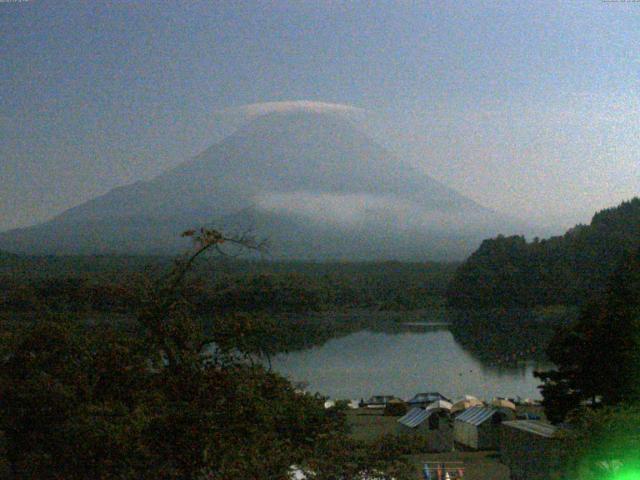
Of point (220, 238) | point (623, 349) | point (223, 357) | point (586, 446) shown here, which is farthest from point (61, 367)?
point (623, 349)

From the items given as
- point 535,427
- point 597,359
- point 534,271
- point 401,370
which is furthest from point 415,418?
point 534,271

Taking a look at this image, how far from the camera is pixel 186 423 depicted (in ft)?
9.13

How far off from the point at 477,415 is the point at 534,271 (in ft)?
120

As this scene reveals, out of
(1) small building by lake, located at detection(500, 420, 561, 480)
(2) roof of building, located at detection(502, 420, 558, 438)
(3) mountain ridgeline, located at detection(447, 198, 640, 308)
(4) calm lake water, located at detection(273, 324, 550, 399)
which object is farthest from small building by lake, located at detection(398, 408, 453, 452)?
(3) mountain ridgeline, located at detection(447, 198, 640, 308)

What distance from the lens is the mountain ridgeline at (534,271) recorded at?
145 feet

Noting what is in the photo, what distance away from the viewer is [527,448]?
720cm

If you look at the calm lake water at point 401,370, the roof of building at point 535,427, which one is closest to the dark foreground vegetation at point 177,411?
the roof of building at point 535,427

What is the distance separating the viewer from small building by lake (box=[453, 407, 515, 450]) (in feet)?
32.4

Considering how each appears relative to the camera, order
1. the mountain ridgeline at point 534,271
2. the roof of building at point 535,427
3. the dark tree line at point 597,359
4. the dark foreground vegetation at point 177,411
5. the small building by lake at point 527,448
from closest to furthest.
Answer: the dark foreground vegetation at point 177,411
the small building by lake at point 527,448
the roof of building at point 535,427
the dark tree line at point 597,359
the mountain ridgeline at point 534,271

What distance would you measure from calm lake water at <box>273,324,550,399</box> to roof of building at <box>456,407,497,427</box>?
173 inches

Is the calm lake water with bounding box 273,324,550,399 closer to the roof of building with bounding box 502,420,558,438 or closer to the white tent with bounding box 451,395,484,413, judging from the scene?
the white tent with bounding box 451,395,484,413

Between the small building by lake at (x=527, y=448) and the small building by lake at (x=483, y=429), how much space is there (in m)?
1.78

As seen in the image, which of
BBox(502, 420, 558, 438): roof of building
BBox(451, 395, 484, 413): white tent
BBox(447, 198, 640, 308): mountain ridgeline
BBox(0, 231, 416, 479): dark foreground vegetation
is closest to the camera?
BBox(0, 231, 416, 479): dark foreground vegetation

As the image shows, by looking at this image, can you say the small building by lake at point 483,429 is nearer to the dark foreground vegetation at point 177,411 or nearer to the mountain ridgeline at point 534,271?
the dark foreground vegetation at point 177,411
